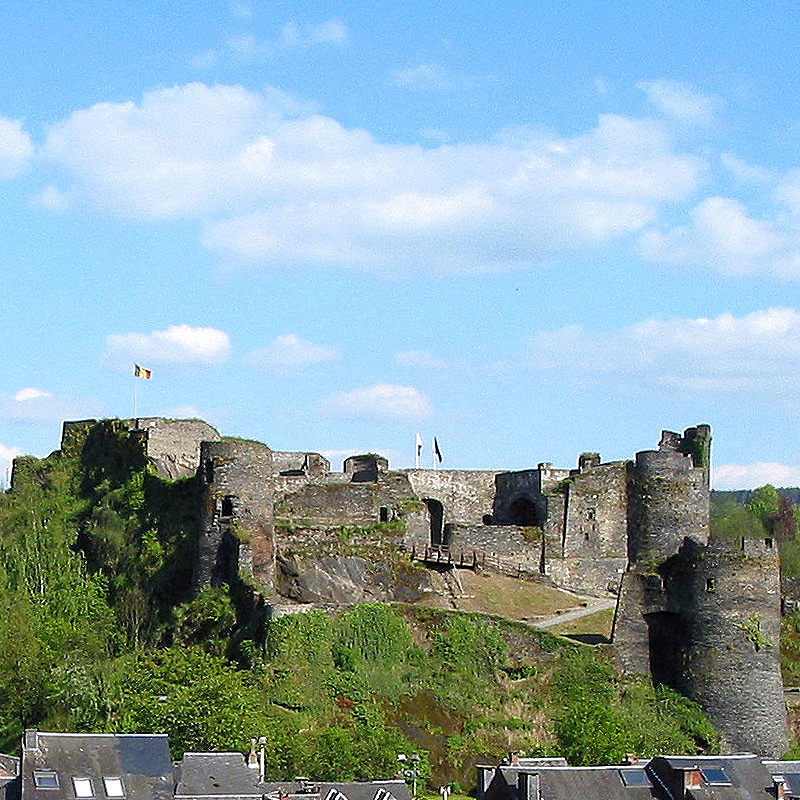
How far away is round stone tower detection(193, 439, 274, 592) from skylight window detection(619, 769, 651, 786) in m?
16.8

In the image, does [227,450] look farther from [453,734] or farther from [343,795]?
[343,795]

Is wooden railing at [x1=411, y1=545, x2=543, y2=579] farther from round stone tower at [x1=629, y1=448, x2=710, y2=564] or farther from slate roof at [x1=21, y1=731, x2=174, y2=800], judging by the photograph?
slate roof at [x1=21, y1=731, x2=174, y2=800]

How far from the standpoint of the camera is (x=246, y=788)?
44.8 metres

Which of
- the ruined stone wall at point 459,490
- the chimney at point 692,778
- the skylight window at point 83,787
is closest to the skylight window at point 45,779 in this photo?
the skylight window at point 83,787

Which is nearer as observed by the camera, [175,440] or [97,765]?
[97,765]

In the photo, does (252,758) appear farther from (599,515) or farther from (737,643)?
(599,515)

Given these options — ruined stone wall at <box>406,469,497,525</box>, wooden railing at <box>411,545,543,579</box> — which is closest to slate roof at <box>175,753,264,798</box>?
wooden railing at <box>411,545,543,579</box>

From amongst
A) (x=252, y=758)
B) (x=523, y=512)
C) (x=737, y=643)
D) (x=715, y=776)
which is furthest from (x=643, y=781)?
(x=523, y=512)

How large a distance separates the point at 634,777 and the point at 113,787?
13.6 meters

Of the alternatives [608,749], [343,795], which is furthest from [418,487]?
[343,795]

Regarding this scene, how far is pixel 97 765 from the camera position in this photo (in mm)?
45750

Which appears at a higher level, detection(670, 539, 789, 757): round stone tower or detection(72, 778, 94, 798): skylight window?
detection(670, 539, 789, 757): round stone tower

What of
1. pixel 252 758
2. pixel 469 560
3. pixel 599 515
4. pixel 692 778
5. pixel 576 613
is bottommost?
pixel 692 778

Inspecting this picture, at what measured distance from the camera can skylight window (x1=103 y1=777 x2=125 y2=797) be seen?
44688mm
